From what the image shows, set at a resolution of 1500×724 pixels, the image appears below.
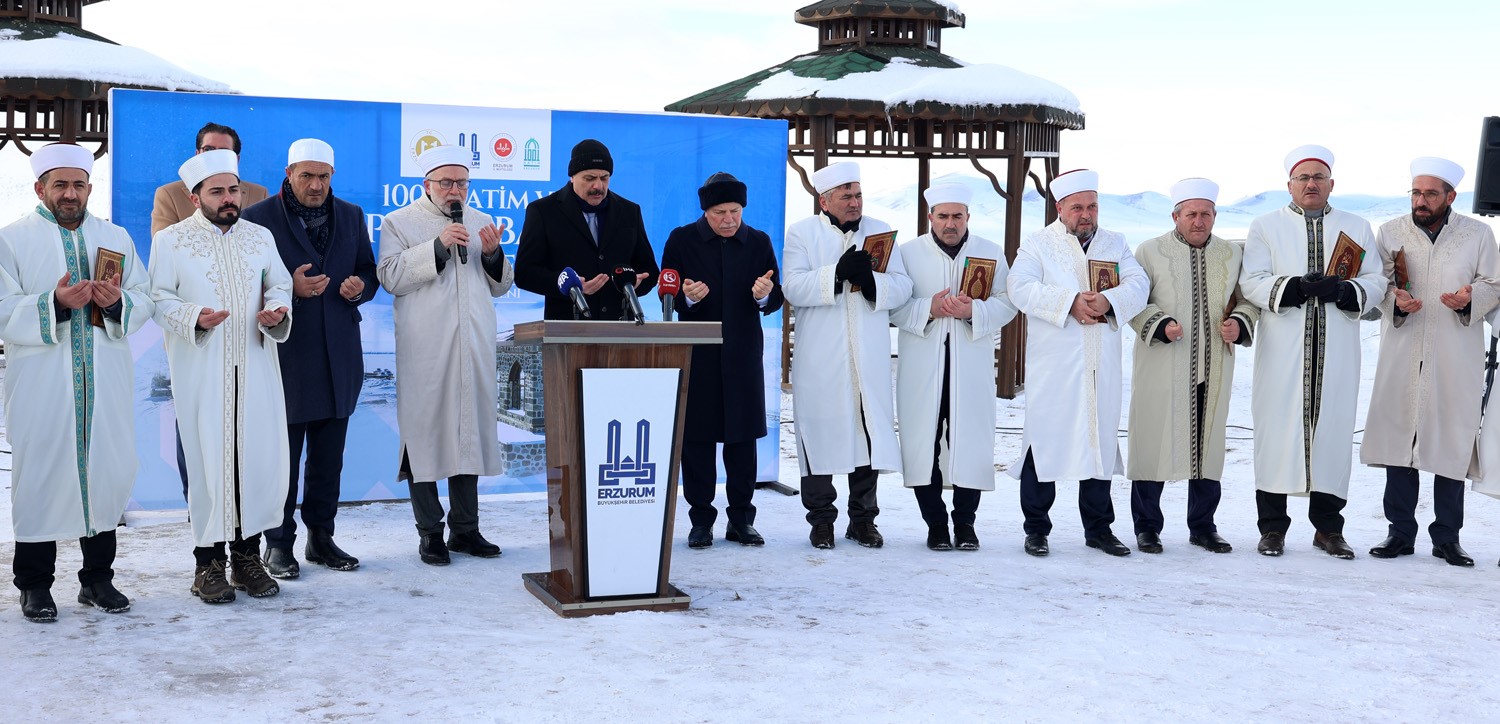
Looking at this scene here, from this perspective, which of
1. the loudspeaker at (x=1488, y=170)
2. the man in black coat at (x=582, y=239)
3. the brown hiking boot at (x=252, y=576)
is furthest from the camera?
the loudspeaker at (x=1488, y=170)

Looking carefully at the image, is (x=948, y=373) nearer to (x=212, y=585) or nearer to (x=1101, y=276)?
(x=1101, y=276)

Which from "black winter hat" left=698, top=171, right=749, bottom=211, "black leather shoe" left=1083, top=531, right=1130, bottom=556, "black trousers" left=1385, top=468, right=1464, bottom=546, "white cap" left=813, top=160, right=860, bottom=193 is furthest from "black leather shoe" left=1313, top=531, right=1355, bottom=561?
"black winter hat" left=698, top=171, right=749, bottom=211

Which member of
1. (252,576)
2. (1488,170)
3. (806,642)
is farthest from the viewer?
(1488,170)

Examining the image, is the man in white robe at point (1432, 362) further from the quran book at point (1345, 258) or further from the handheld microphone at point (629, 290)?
the handheld microphone at point (629, 290)

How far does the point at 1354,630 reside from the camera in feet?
14.6

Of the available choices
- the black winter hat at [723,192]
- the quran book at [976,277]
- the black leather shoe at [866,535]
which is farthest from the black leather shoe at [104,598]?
the quran book at [976,277]

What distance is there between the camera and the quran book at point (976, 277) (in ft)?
18.8

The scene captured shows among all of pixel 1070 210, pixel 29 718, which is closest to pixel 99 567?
pixel 29 718

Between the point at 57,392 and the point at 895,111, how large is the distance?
789 cm

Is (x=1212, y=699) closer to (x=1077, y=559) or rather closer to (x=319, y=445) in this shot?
(x=1077, y=559)

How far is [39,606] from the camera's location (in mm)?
4344

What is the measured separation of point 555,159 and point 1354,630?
4.03m

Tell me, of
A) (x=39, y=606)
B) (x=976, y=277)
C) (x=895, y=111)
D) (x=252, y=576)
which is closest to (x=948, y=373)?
(x=976, y=277)

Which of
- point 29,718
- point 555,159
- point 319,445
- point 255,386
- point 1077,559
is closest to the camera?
point 29,718
